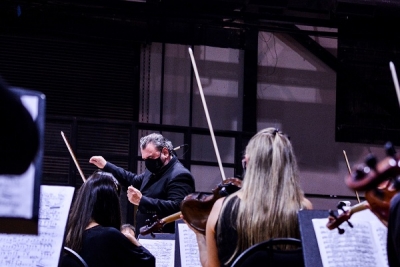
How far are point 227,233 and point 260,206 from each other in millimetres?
139

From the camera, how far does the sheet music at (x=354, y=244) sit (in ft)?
6.44

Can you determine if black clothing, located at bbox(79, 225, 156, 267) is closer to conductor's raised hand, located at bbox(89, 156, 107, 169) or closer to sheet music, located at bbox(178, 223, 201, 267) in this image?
sheet music, located at bbox(178, 223, 201, 267)

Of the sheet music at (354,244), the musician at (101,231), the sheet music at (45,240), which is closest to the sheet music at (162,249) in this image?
the musician at (101,231)

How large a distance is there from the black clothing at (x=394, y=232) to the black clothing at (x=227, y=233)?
0.74m

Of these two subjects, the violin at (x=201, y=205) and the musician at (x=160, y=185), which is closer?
the violin at (x=201, y=205)

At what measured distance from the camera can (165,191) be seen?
4668 mm

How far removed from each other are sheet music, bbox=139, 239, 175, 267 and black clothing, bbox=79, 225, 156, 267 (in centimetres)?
60

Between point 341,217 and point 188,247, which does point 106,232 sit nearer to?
point 188,247

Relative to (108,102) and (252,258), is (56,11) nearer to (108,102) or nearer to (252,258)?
(108,102)

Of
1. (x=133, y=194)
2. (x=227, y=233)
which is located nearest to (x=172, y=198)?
(x=133, y=194)

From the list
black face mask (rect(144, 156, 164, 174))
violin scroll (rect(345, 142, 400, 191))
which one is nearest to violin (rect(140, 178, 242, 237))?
violin scroll (rect(345, 142, 400, 191))

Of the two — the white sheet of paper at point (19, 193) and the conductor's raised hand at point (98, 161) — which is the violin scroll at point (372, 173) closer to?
the white sheet of paper at point (19, 193)

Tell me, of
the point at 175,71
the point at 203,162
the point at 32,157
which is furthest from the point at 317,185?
the point at 32,157

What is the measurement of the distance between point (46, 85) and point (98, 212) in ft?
14.0
